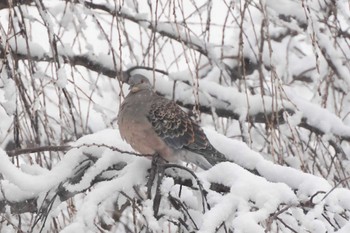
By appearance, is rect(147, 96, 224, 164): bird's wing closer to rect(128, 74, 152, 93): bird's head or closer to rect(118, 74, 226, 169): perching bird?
rect(118, 74, 226, 169): perching bird

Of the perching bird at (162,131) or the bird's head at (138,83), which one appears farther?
the bird's head at (138,83)

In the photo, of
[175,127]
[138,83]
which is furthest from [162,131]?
[138,83]

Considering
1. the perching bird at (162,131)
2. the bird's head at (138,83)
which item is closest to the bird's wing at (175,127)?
the perching bird at (162,131)

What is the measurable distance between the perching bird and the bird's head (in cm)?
9

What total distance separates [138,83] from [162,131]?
1.00ft

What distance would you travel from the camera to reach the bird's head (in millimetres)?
3234

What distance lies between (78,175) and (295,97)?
1349mm

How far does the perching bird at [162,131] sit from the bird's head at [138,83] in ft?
0.28

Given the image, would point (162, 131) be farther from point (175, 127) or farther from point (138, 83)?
point (138, 83)

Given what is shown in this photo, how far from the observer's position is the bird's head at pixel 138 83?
323cm

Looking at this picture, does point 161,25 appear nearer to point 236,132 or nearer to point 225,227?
point 236,132

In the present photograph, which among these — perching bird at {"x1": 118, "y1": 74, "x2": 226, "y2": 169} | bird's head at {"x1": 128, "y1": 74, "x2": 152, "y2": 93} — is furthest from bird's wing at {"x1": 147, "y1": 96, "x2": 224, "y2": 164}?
bird's head at {"x1": 128, "y1": 74, "x2": 152, "y2": 93}

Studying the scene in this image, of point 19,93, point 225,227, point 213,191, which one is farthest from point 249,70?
point 225,227

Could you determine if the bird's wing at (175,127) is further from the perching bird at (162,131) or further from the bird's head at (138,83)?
the bird's head at (138,83)
